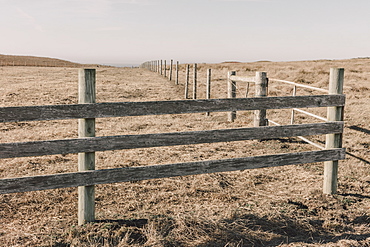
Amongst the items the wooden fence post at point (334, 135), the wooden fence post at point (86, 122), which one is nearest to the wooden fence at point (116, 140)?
the wooden fence post at point (86, 122)

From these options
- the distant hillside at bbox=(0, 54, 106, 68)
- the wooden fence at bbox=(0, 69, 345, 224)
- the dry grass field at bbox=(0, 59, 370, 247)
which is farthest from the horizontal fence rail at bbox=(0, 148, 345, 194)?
the distant hillside at bbox=(0, 54, 106, 68)

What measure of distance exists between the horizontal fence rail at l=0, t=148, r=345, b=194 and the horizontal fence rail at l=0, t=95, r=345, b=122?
2.12ft

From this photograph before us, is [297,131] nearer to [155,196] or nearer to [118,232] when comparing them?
[155,196]

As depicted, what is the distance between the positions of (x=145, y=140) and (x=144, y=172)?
0.38 metres

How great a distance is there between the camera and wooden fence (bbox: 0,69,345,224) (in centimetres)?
359

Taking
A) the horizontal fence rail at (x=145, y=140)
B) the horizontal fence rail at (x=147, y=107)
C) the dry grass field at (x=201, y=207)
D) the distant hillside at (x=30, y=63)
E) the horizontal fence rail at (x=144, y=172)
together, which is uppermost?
the distant hillside at (x=30, y=63)

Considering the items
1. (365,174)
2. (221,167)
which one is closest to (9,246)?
(221,167)

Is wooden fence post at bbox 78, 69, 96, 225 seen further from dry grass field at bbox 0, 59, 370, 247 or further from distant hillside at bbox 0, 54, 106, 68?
distant hillside at bbox 0, 54, 106, 68

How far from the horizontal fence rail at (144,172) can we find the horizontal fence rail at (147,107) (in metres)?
0.65

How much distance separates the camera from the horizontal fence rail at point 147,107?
3547 mm

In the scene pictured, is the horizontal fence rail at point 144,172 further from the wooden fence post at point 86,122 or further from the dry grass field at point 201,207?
the dry grass field at point 201,207

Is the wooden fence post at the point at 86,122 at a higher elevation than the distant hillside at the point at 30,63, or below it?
below

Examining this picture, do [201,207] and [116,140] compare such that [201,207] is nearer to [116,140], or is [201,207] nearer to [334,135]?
[116,140]

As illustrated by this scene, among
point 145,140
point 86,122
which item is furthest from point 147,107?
point 86,122
